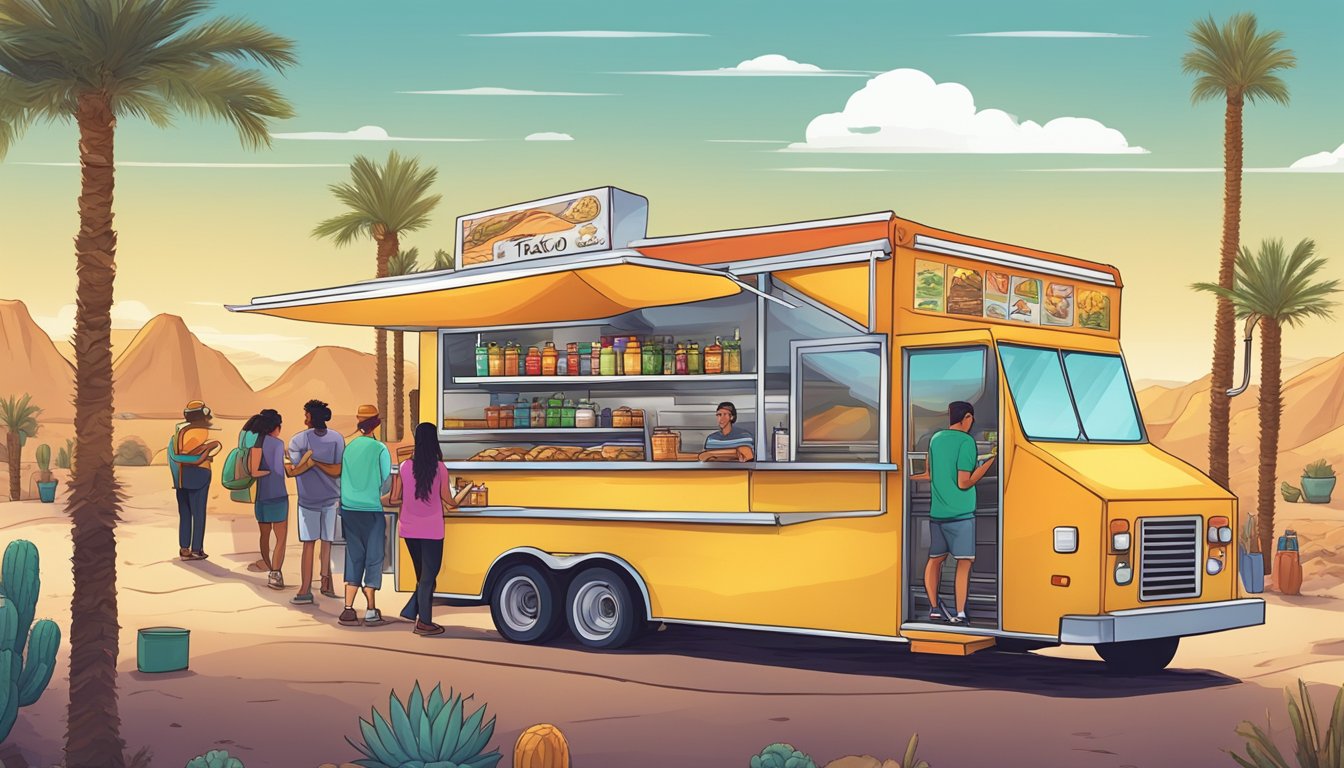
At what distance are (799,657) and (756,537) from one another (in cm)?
135

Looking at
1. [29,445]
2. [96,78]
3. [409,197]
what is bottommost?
[29,445]

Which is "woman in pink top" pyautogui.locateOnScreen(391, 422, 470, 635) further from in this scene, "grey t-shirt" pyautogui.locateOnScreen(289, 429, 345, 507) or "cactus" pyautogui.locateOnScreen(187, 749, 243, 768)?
"cactus" pyautogui.locateOnScreen(187, 749, 243, 768)

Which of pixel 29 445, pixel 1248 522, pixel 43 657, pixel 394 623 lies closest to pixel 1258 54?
pixel 1248 522

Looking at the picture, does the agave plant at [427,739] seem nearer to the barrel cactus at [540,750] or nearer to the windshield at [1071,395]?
the barrel cactus at [540,750]

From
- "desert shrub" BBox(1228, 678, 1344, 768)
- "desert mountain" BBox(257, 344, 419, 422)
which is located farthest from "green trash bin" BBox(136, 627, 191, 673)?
"desert mountain" BBox(257, 344, 419, 422)

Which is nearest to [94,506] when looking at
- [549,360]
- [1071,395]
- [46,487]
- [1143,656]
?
[549,360]

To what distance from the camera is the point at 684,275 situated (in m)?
11.2

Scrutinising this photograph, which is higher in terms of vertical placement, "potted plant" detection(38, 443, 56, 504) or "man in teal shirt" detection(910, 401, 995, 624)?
"man in teal shirt" detection(910, 401, 995, 624)

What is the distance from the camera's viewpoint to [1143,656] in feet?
36.2

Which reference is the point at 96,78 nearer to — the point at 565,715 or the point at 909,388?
the point at 565,715

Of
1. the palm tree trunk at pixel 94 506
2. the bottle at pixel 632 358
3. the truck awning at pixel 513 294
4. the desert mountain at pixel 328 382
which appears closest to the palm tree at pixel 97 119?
the palm tree trunk at pixel 94 506

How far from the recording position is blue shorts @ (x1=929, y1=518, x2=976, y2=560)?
10.1 metres

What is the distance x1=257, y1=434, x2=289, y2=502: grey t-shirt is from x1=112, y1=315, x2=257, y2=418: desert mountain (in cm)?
8103

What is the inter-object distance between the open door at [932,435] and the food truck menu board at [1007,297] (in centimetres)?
45
